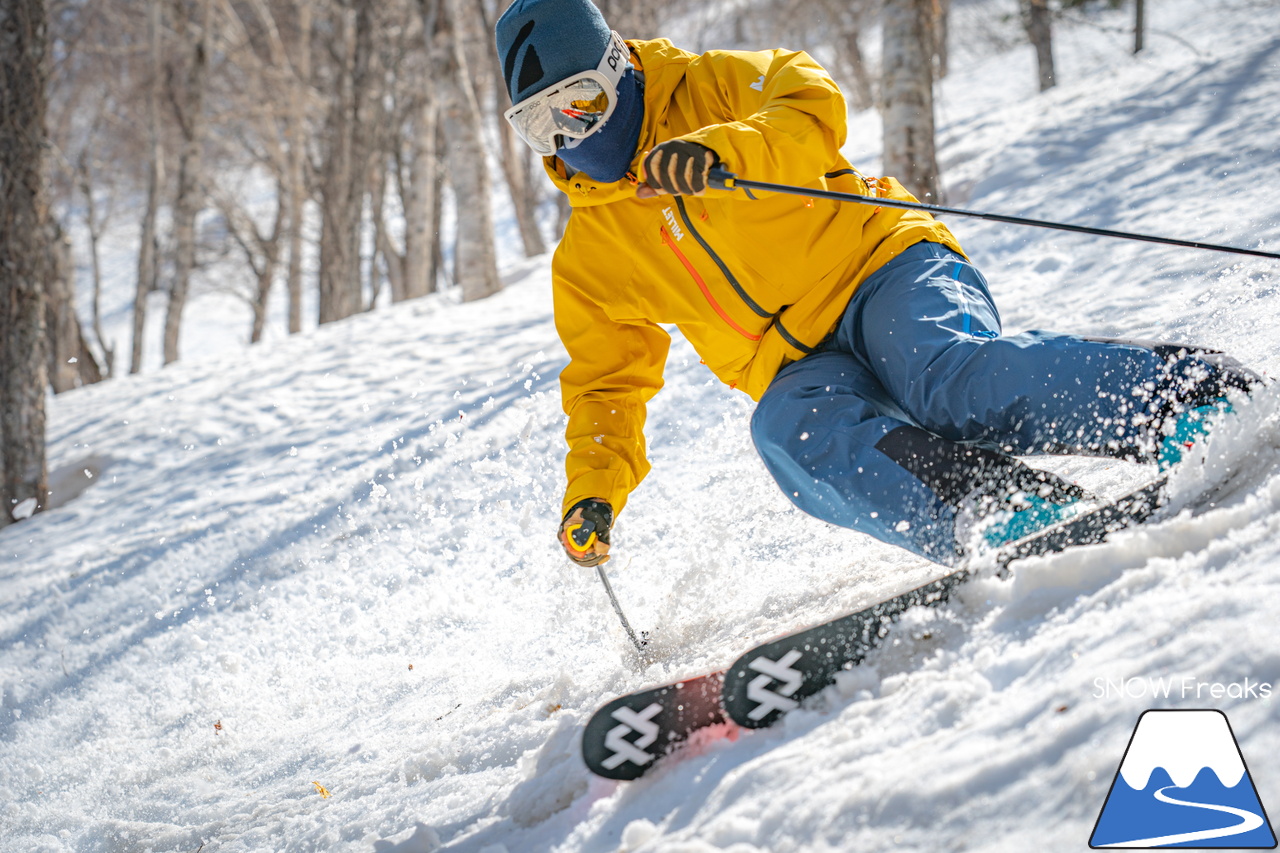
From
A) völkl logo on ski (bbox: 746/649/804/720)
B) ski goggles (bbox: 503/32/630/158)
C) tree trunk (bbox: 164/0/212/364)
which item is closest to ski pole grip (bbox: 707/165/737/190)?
ski goggles (bbox: 503/32/630/158)

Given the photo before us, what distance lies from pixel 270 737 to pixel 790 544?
1.85 metres

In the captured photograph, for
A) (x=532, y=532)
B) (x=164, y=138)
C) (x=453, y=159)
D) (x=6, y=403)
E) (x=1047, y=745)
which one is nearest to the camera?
(x=1047, y=745)

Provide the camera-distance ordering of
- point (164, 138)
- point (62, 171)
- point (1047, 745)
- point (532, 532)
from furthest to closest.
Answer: point (164, 138) < point (62, 171) < point (532, 532) < point (1047, 745)

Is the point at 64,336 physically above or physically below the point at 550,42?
below

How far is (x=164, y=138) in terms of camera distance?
17094mm

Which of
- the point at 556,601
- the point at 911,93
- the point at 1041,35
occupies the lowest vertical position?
the point at 556,601

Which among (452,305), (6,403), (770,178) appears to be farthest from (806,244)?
(452,305)

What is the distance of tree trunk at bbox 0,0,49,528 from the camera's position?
15.9 feet

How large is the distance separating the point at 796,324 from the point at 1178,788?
4.18ft

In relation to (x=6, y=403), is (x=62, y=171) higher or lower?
higher

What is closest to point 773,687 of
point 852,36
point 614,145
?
point 614,145

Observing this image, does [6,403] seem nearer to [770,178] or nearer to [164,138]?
[770,178]

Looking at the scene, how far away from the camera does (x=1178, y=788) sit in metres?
1.15

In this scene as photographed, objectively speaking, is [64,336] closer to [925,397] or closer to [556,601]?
[556,601]
